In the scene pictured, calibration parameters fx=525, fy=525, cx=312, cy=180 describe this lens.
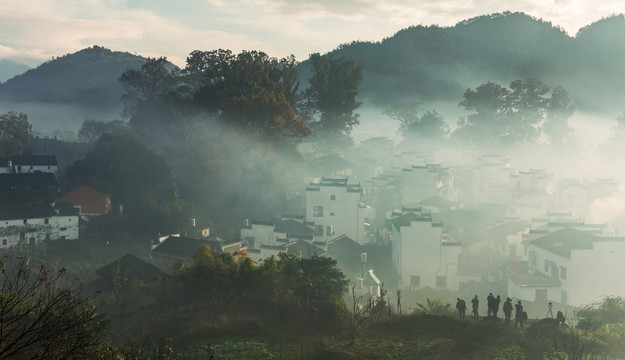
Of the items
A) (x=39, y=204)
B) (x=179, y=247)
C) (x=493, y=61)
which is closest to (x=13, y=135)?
(x=39, y=204)

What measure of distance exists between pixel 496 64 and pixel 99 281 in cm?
8768

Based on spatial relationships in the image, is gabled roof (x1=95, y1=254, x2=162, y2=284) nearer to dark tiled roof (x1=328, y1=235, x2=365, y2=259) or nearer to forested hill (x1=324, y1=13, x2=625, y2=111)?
dark tiled roof (x1=328, y1=235, x2=365, y2=259)

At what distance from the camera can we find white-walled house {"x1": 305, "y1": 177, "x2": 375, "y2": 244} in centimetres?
3481

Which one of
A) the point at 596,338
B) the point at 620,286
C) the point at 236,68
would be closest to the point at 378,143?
the point at 236,68

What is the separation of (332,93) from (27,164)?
101 ft

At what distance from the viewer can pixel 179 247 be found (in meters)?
30.0

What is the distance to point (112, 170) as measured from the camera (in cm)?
4475

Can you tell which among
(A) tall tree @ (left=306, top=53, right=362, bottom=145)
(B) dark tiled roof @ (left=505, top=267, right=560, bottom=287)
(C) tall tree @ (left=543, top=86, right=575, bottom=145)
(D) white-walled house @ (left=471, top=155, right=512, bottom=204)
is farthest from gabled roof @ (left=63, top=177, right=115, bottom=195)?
(C) tall tree @ (left=543, top=86, right=575, bottom=145)

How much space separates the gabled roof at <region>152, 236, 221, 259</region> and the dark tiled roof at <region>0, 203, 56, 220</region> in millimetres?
9873

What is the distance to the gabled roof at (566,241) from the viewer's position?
2548 centimetres

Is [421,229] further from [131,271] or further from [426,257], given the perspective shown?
[131,271]

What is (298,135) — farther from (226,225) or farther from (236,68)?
(226,225)

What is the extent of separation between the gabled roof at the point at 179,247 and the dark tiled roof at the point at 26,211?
987 centimetres

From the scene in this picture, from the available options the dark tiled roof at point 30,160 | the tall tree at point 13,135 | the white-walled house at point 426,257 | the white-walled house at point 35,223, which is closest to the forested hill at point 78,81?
the tall tree at point 13,135
